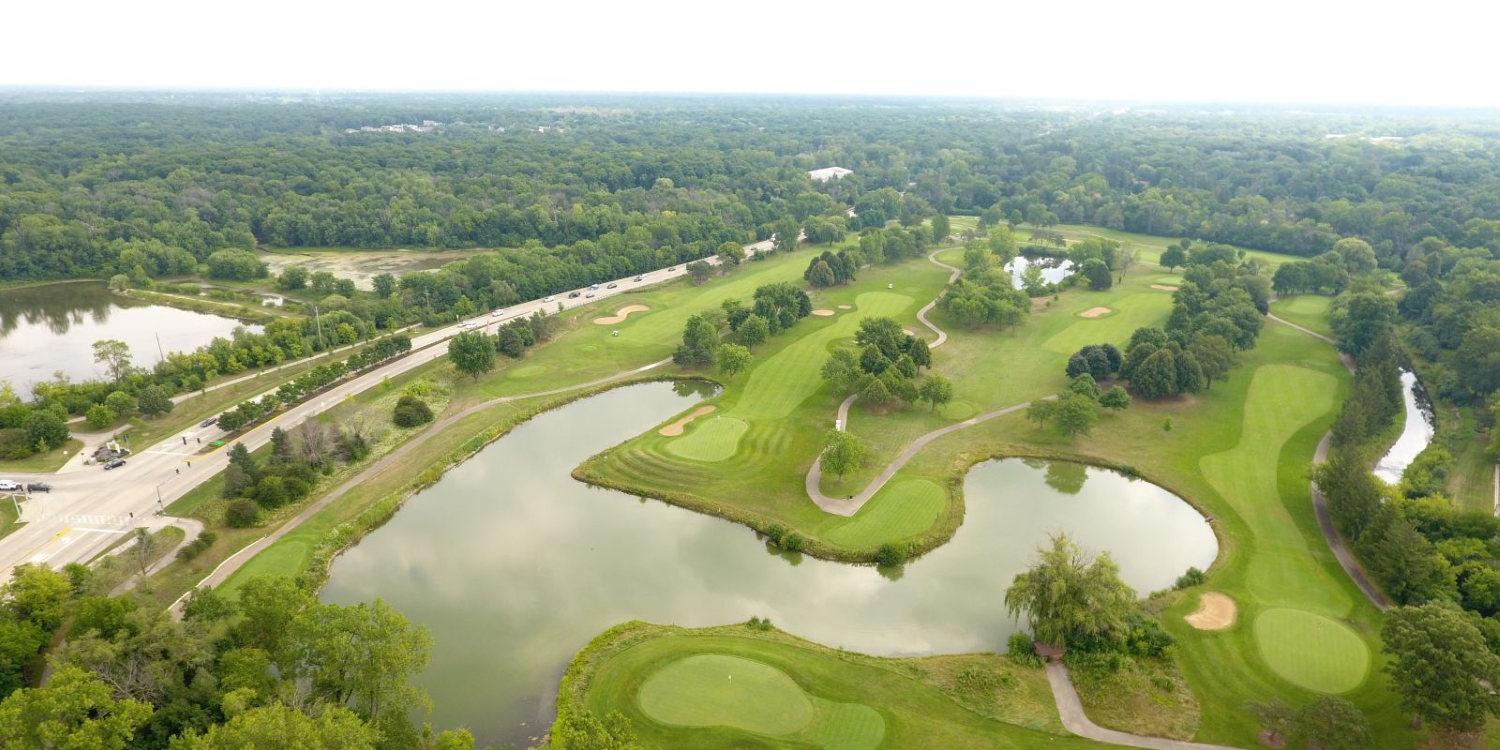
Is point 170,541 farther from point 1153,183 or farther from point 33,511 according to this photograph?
point 1153,183

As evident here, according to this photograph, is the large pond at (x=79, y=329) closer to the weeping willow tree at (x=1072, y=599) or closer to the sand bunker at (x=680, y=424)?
the sand bunker at (x=680, y=424)

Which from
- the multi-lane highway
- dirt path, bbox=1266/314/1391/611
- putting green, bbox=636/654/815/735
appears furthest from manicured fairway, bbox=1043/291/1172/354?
the multi-lane highway

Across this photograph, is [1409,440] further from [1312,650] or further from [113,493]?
[113,493]

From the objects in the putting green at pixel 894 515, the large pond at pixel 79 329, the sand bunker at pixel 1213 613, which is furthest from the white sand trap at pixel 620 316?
the sand bunker at pixel 1213 613

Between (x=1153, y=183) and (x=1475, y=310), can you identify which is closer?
(x=1475, y=310)

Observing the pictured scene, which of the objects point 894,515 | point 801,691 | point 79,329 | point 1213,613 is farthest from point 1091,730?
point 79,329

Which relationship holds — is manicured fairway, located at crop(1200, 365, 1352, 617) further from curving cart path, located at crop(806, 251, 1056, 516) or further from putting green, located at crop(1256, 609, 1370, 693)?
curving cart path, located at crop(806, 251, 1056, 516)

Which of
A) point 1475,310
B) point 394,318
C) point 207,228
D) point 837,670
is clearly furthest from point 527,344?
point 1475,310
